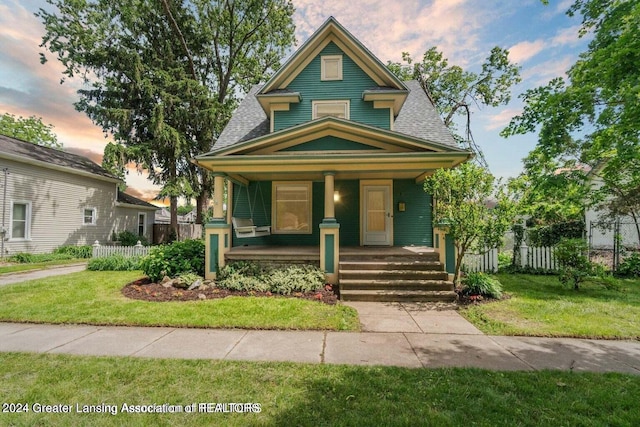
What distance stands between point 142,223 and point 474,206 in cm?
2066

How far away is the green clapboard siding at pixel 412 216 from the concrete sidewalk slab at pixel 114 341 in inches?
294

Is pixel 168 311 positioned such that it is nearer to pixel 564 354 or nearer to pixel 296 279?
pixel 296 279

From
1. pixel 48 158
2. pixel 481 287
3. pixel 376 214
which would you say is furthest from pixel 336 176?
pixel 48 158

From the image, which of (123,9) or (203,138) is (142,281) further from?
(123,9)

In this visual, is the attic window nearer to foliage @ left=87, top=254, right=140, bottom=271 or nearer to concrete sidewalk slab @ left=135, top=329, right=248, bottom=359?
concrete sidewalk slab @ left=135, top=329, right=248, bottom=359

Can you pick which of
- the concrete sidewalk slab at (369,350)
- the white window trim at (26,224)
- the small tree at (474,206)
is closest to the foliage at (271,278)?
the concrete sidewalk slab at (369,350)

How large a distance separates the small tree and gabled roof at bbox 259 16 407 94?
15.8ft

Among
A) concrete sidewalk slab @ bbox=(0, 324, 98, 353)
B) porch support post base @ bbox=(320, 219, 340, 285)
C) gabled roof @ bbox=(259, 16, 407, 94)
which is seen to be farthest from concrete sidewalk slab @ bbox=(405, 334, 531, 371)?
gabled roof @ bbox=(259, 16, 407, 94)

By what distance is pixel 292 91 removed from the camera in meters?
10.2

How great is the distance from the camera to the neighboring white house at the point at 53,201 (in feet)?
38.8

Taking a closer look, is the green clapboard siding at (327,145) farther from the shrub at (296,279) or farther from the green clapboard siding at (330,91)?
the shrub at (296,279)

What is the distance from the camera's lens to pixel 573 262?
24.7ft

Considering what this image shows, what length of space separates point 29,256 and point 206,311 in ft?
39.2

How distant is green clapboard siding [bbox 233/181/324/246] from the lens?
9.77m
